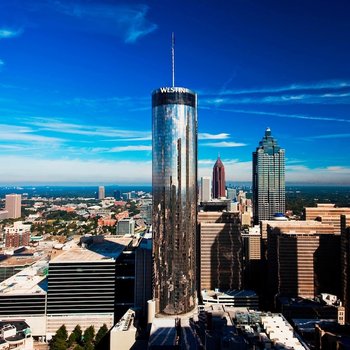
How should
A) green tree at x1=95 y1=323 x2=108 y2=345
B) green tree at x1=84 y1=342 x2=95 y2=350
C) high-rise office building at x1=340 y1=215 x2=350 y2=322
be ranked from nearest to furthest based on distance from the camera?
green tree at x1=84 y1=342 x2=95 y2=350
green tree at x1=95 y1=323 x2=108 y2=345
high-rise office building at x1=340 y1=215 x2=350 y2=322

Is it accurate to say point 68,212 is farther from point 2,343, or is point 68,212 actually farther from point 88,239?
Result: point 2,343

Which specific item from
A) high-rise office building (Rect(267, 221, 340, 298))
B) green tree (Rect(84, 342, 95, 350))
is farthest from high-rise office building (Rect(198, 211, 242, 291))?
green tree (Rect(84, 342, 95, 350))

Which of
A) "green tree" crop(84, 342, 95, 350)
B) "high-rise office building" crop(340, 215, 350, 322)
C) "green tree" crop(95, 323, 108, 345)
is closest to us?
"green tree" crop(84, 342, 95, 350)

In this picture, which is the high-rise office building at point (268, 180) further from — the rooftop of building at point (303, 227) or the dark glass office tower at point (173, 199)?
the dark glass office tower at point (173, 199)

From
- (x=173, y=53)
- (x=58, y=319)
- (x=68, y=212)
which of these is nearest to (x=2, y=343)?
(x=58, y=319)

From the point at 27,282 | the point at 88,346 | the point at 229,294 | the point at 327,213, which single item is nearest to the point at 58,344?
the point at 88,346

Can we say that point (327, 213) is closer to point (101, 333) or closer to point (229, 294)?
point (229, 294)

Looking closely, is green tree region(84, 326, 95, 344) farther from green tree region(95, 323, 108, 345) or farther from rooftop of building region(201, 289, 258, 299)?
rooftop of building region(201, 289, 258, 299)
